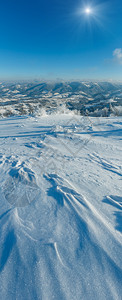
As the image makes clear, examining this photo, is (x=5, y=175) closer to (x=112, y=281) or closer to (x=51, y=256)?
(x=51, y=256)

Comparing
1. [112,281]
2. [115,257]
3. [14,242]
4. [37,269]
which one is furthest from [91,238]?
[14,242]

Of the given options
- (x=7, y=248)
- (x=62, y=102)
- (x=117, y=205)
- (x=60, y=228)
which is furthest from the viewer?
(x=62, y=102)

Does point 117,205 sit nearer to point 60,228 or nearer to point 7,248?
point 60,228

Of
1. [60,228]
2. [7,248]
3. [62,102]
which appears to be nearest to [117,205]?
[60,228]

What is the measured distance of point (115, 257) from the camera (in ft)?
4.30

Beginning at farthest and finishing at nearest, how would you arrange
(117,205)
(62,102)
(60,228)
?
1. (62,102)
2. (117,205)
3. (60,228)

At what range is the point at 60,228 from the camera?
1583mm

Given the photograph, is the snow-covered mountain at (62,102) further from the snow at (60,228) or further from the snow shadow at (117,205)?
the snow shadow at (117,205)

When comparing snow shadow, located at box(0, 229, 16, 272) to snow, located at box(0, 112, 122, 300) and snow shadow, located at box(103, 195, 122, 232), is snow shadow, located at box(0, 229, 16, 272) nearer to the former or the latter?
snow, located at box(0, 112, 122, 300)

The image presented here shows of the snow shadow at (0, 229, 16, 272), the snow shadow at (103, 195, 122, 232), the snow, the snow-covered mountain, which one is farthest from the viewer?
the snow-covered mountain

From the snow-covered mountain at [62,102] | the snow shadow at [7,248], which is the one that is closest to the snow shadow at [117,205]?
the snow shadow at [7,248]

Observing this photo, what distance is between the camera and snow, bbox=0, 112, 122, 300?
1.14 metres

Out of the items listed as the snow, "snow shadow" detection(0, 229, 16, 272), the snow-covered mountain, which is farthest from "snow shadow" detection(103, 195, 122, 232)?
the snow-covered mountain

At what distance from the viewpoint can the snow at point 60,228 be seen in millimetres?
1137
